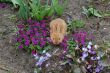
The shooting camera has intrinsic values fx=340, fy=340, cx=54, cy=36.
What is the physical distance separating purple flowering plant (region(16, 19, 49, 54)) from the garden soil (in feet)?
0.31

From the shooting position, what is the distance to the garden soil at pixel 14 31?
3789mm

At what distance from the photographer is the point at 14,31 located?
13.6 ft

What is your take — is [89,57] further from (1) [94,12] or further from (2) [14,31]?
(2) [14,31]

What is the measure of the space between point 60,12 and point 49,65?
887 mm

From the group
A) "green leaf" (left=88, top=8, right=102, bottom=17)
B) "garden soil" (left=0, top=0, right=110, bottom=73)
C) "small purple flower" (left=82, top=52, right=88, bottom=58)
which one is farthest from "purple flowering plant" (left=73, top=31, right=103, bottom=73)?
"green leaf" (left=88, top=8, right=102, bottom=17)

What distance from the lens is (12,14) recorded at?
4480mm

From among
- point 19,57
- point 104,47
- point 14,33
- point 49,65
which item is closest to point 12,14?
point 14,33

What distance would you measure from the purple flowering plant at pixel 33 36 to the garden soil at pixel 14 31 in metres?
0.10

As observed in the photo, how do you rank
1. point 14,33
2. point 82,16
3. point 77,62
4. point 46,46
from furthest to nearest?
point 82,16 → point 14,33 → point 46,46 → point 77,62

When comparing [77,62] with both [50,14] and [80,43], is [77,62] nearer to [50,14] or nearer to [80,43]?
[80,43]

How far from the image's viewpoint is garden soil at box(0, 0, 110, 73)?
3.79 meters

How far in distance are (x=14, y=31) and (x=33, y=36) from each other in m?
0.32

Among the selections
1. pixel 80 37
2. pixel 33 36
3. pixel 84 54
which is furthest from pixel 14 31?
pixel 84 54

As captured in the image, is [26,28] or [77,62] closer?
[77,62]
